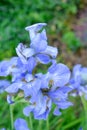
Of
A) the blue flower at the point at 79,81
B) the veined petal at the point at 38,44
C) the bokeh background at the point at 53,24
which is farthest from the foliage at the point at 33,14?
the veined petal at the point at 38,44

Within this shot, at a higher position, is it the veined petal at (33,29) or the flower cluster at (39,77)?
the veined petal at (33,29)

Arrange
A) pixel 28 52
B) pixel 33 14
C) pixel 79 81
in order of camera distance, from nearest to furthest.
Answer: pixel 28 52, pixel 79 81, pixel 33 14

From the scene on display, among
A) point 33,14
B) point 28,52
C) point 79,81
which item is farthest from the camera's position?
point 33,14

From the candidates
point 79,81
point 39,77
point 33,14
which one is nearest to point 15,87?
point 39,77

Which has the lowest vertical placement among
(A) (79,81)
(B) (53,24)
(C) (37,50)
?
(B) (53,24)

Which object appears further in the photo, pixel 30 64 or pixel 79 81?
pixel 79 81

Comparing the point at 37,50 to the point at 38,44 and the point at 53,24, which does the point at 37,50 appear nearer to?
the point at 38,44

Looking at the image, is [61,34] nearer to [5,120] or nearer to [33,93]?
[5,120]

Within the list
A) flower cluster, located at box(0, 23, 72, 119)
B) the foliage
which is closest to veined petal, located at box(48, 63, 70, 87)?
flower cluster, located at box(0, 23, 72, 119)

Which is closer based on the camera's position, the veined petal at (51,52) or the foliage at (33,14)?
the veined petal at (51,52)

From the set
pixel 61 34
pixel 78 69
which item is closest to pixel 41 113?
pixel 78 69

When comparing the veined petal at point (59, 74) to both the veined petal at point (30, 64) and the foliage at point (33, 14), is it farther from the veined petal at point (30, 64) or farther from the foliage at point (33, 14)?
the foliage at point (33, 14)
